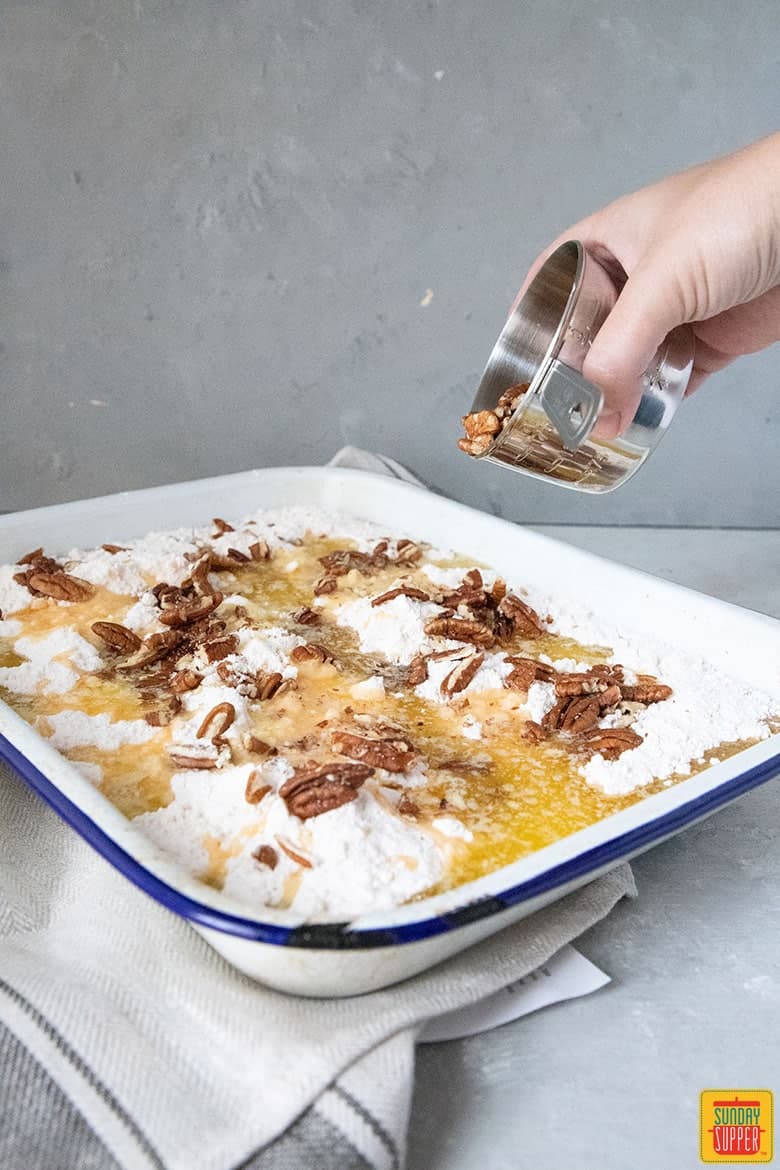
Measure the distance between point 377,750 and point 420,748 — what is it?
0.30 ft

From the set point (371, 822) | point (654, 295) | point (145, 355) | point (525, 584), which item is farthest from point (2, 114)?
point (371, 822)

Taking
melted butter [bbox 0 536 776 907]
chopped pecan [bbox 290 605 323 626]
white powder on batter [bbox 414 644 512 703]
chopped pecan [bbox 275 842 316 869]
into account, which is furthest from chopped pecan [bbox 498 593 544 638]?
chopped pecan [bbox 275 842 316 869]

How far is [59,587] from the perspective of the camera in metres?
1.41

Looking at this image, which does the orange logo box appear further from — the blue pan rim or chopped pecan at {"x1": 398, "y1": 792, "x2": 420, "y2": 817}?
chopped pecan at {"x1": 398, "y1": 792, "x2": 420, "y2": 817}

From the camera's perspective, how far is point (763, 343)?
56.4 inches

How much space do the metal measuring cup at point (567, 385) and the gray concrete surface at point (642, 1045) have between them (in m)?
0.40

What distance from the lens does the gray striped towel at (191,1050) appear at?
0.73 meters

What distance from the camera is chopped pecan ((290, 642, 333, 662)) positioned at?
1255mm

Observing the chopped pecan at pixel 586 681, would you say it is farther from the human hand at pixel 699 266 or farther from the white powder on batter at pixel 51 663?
the white powder on batter at pixel 51 663

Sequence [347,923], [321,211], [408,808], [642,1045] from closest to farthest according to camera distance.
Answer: [347,923], [642,1045], [408,808], [321,211]

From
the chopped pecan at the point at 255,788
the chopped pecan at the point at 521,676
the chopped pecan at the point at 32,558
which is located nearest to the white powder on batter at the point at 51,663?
the chopped pecan at the point at 32,558

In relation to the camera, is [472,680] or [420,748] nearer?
[420,748]

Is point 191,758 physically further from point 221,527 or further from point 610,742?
point 221,527

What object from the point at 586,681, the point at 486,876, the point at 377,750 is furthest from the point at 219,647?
the point at 486,876
